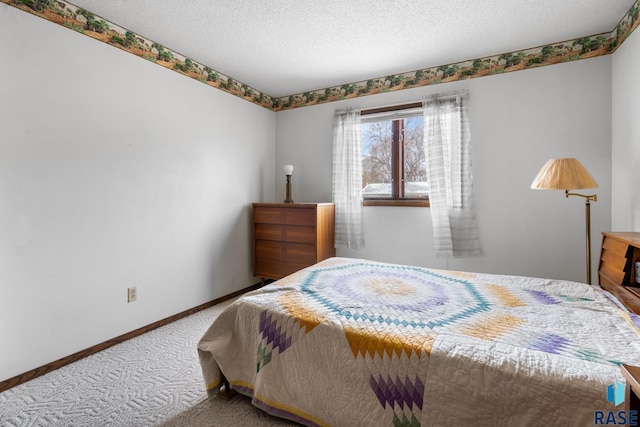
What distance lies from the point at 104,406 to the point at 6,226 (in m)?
1.23

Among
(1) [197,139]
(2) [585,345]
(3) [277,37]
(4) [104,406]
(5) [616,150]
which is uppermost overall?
(3) [277,37]

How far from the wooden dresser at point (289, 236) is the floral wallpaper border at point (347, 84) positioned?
138 cm

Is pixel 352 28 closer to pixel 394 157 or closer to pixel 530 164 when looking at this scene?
pixel 394 157

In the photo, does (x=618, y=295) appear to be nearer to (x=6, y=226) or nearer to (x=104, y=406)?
(x=104, y=406)

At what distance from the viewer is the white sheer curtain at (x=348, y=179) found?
11.4 feet

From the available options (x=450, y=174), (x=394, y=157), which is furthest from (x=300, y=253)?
(x=450, y=174)

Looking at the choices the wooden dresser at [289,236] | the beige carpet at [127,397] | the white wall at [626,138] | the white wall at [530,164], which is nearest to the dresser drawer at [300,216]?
the wooden dresser at [289,236]

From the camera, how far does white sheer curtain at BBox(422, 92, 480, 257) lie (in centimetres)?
295

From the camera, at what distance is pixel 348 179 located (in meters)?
3.52

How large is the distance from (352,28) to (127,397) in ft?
9.56

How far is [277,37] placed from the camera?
2449 millimetres

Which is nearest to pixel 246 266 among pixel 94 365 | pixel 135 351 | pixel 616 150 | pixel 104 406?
pixel 135 351

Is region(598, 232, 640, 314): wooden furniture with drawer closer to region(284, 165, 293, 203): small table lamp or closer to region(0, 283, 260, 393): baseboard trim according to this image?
region(284, 165, 293, 203): small table lamp

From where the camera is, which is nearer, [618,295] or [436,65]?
[618,295]
